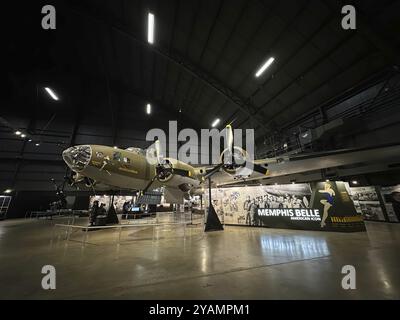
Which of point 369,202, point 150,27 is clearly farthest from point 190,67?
point 369,202

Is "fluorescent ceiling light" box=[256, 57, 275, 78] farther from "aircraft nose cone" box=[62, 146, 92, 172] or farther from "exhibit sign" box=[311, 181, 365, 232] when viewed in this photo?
"aircraft nose cone" box=[62, 146, 92, 172]

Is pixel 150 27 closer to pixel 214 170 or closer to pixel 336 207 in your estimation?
pixel 214 170

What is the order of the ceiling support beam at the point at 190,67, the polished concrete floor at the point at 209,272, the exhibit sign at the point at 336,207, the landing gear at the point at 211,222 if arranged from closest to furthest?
the polished concrete floor at the point at 209,272, the exhibit sign at the point at 336,207, the landing gear at the point at 211,222, the ceiling support beam at the point at 190,67

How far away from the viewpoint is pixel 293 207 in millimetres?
10383

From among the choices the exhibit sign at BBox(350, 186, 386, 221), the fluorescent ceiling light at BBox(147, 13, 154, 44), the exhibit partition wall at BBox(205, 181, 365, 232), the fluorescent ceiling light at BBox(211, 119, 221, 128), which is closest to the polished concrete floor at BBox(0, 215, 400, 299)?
the exhibit partition wall at BBox(205, 181, 365, 232)

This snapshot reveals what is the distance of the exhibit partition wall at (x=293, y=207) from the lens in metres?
9.08

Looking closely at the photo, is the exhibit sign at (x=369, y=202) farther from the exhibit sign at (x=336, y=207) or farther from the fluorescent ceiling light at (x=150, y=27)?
the fluorescent ceiling light at (x=150, y=27)

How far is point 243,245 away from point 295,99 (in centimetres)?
1578

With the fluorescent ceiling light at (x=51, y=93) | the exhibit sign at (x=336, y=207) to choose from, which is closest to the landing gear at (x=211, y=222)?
the exhibit sign at (x=336, y=207)

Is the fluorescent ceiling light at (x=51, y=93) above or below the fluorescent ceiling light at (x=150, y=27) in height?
below

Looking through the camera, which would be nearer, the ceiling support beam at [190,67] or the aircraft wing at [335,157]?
the aircraft wing at [335,157]

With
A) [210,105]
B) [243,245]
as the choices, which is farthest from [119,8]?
[243,245]

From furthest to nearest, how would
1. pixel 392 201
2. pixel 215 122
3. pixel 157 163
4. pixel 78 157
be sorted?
1. pixel 215 122
2. pixel 392 201
3. pixel 157 163
4. pixel 78 157
